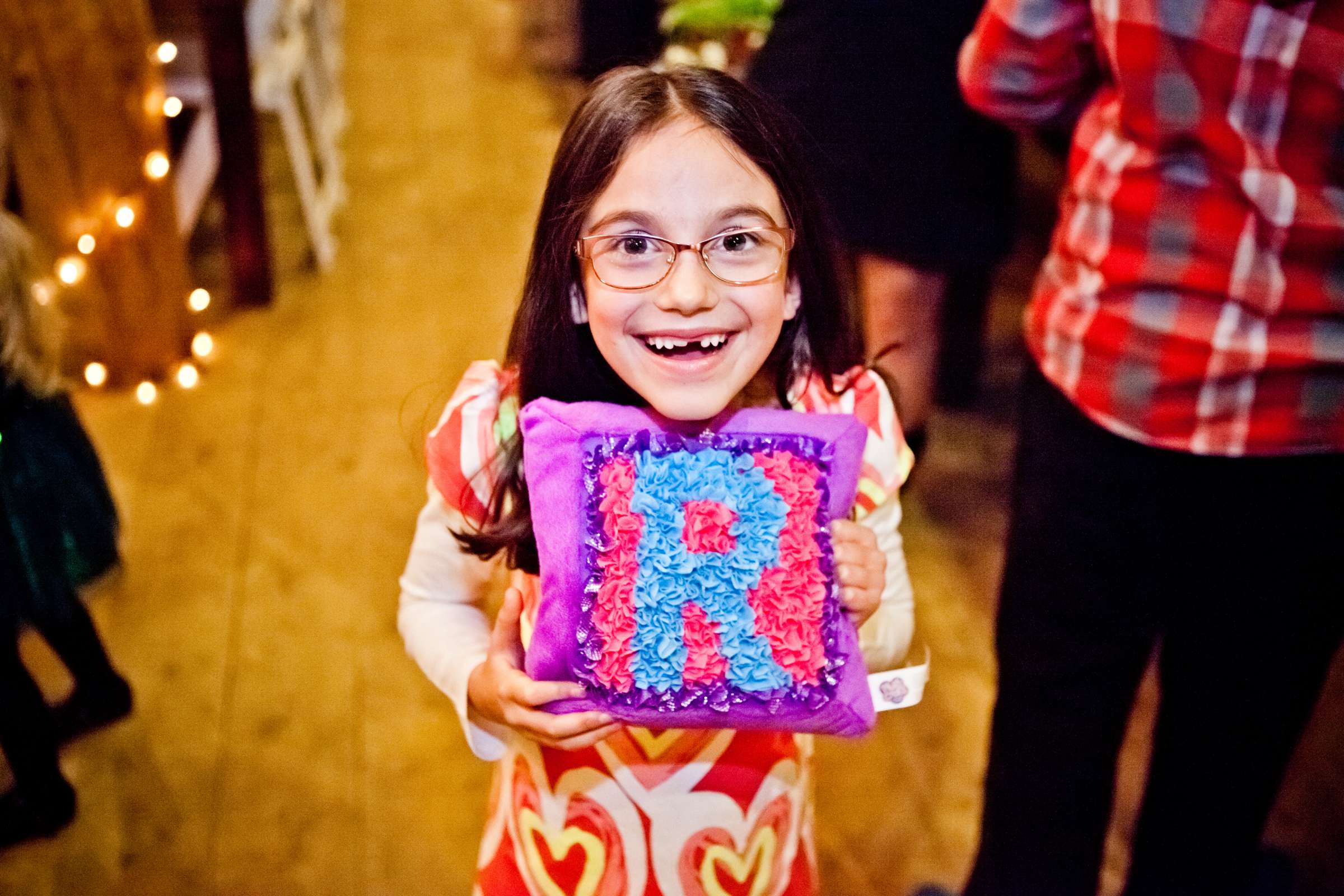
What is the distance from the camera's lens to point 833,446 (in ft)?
2.89

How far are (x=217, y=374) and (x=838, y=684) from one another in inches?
91.0

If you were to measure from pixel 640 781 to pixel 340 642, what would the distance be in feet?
4.16

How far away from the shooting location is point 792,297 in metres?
0.95

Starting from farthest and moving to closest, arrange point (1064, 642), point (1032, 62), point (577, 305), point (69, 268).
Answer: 1. point (69, 268)
2. point (1064, 642)
3. point (1032, 62)
4. point (577, 305)

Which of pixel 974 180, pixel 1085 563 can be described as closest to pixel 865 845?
pixel 1085 563

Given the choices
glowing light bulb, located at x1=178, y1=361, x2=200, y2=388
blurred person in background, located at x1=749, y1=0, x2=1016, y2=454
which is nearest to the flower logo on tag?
blurred person in background, located at x1=749, y1=0, x2=1016, y2=454

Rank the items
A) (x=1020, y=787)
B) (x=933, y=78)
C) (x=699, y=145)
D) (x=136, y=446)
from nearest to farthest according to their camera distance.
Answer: (x=699, y=145), (x=1020, y=787), (x=933, y=78), (x=136, y=446)

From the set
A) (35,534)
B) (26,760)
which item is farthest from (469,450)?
(26,760)

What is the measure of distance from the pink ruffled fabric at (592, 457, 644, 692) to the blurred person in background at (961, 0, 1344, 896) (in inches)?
21.7

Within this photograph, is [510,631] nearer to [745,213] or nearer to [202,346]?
[745,213]

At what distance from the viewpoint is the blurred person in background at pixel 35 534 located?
5.27ft

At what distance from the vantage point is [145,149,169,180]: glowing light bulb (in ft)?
8.06

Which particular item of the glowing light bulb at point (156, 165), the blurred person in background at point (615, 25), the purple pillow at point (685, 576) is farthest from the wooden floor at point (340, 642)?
the blurred person in background at point (615, 25)

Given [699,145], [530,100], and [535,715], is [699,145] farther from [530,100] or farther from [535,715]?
[530,100]
